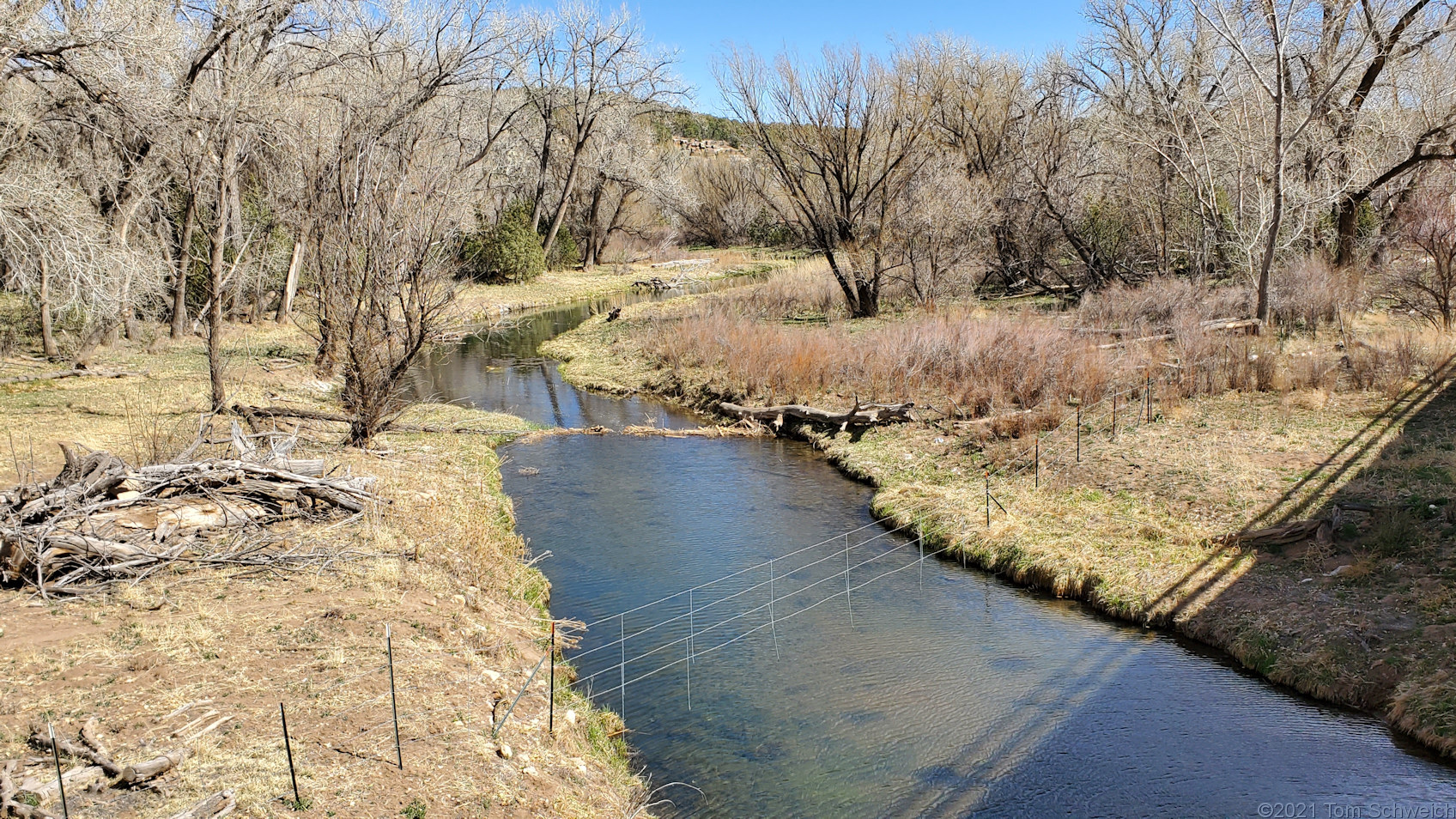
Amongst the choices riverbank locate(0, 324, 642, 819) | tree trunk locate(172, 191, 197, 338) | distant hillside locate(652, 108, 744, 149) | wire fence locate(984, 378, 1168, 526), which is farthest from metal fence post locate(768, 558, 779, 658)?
distant hillside locate(652, 108, 744, 149)

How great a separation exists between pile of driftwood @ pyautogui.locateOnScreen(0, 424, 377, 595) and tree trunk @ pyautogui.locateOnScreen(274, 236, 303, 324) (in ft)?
50.8

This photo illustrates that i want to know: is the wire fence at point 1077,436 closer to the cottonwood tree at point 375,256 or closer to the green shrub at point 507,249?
the cottonwood tree at point 375,256

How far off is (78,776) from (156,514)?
4046 millimetres

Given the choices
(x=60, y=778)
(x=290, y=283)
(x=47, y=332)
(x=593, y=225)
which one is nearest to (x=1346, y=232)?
(x=60, y=778)

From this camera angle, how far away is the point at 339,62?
23422 mm

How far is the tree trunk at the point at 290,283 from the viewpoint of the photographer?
24047mm

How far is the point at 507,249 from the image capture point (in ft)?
119

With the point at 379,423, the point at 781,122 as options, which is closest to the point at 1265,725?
the point at 379,423

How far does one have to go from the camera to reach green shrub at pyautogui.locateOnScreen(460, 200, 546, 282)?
36094 mm

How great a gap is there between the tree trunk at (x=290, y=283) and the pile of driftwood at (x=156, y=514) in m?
15.5

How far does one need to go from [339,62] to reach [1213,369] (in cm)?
2103

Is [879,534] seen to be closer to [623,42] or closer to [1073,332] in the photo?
[1073,332]

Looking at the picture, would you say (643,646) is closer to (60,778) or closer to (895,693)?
(895,693)

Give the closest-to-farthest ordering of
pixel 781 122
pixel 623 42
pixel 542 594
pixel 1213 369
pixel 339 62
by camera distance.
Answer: pixel 542 594, pixel 1213 369, pixel 339 62, pixel 781 122, pixel 623 42
